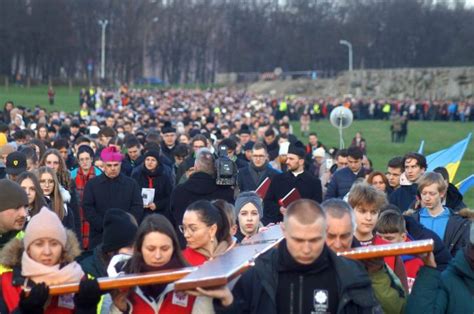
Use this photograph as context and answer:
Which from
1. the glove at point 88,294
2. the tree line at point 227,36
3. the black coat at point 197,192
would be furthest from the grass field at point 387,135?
the tree line at point 227,36

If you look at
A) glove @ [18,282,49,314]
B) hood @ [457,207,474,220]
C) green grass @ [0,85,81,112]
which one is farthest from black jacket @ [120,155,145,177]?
green grass @ [0,85,81,112]

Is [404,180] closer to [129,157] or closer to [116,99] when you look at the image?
[129,157]

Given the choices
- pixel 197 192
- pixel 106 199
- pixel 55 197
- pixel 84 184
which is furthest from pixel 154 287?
pixel 84 184

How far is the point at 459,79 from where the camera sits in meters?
86.9

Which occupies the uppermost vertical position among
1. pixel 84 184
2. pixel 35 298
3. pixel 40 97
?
pixel 35 298

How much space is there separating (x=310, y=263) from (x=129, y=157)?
33.3 feet

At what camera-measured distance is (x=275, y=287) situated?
17.2ft

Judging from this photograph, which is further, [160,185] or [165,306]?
[160,185]

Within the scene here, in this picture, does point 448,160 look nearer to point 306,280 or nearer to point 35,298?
point 306,280

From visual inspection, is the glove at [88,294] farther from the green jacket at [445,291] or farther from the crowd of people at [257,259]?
the green jacket at [445,291]

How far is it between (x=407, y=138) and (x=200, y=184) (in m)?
41.0

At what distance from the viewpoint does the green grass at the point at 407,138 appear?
3438 centimetres

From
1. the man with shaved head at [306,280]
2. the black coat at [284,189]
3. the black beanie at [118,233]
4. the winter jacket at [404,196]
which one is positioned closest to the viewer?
the man with shaved head at [306,280]

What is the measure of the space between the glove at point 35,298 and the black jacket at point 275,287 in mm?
839
